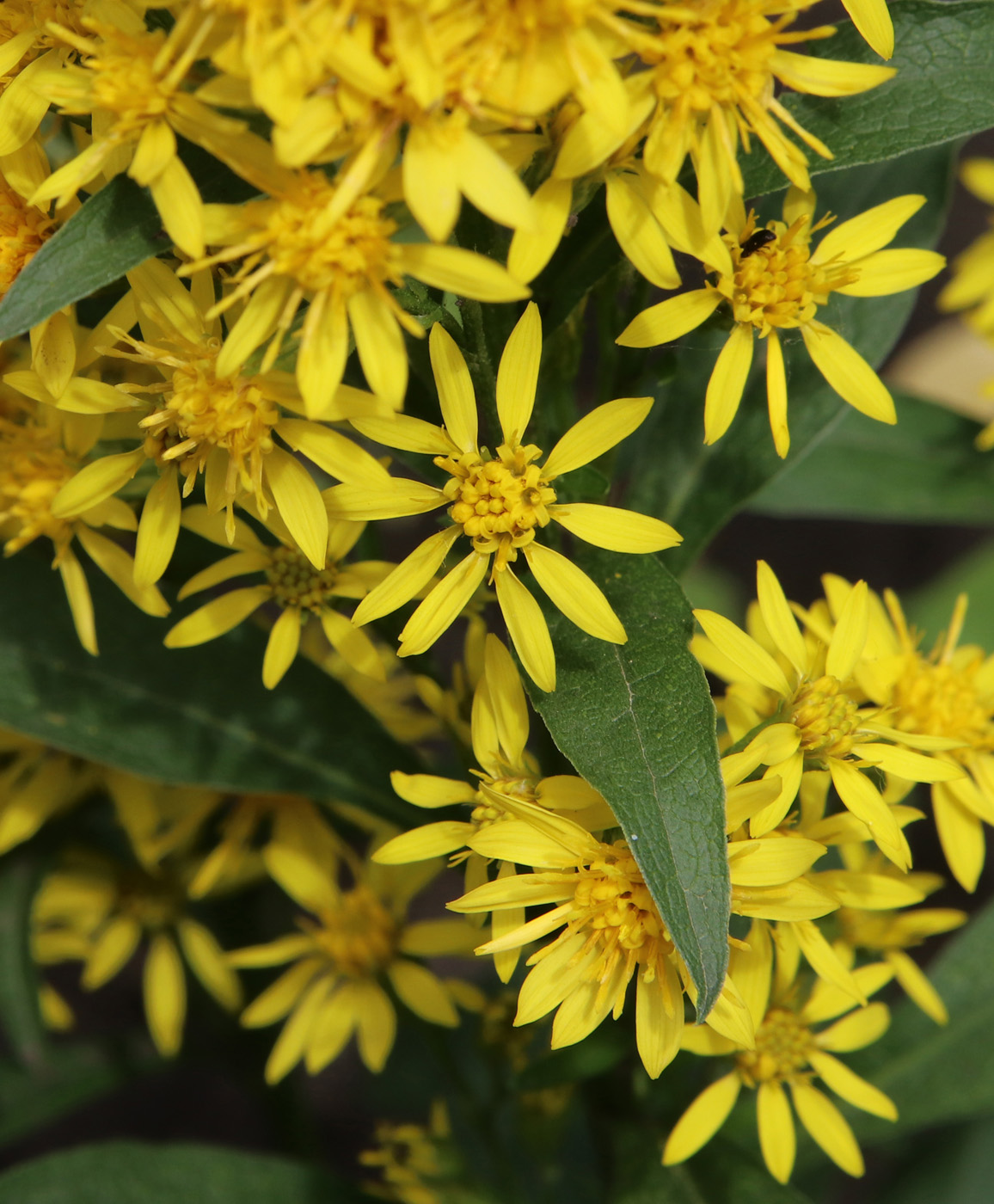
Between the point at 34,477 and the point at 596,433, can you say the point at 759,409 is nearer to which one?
the point at 596,433

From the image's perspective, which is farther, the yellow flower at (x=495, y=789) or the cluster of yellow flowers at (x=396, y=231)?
the yellow flower at (x=495, y=789)

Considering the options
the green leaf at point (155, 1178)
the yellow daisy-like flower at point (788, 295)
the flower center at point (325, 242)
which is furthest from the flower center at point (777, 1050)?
the flower center at point (325, 242)

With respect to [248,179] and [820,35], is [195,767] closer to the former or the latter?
[248,179]

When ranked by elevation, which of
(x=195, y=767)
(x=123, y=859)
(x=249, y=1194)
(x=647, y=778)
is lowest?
(x=249, y=1194)

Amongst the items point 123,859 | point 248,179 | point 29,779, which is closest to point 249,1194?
point 123,859

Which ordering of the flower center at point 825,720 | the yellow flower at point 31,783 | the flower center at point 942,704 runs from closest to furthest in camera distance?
the flower center at point 825,720, the flower center at point 942,704, the yellow flower at point 31,783

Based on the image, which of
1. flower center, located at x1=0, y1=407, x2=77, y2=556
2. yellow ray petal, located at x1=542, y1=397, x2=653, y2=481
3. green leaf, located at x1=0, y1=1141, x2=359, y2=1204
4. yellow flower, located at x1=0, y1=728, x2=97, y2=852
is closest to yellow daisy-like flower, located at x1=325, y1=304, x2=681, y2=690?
yellow ray petal, located at x1=542, y1=397, x2=653, y2=481

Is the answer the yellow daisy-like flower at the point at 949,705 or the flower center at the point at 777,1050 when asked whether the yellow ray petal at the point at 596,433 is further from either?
the flower center at the point at 777,1050
